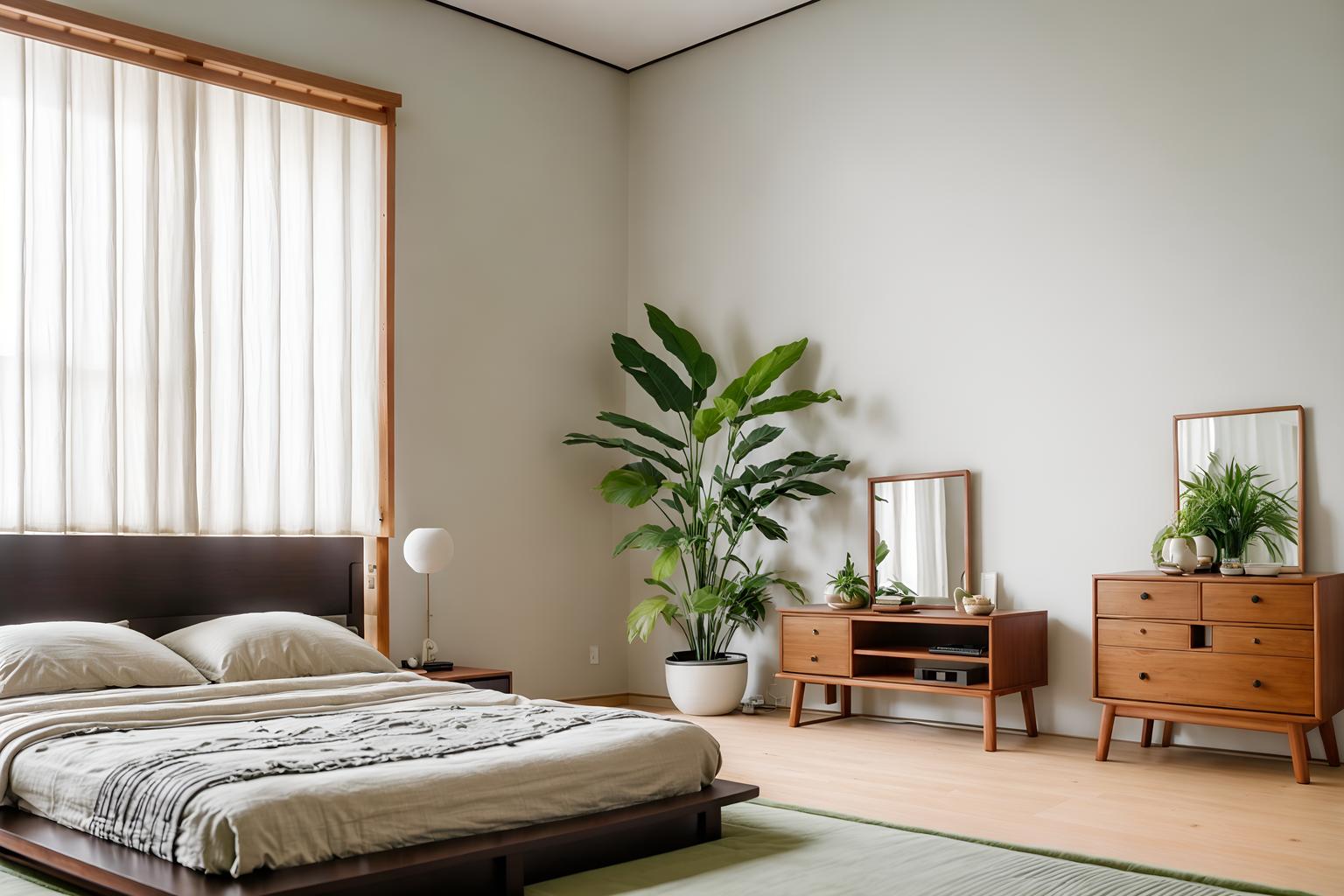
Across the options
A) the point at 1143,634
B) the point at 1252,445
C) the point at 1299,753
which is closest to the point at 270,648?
the point at 1143,634

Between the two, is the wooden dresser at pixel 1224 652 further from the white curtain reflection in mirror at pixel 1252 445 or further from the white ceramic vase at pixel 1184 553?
the white curtain reflection in mirror at pixel 1252 445

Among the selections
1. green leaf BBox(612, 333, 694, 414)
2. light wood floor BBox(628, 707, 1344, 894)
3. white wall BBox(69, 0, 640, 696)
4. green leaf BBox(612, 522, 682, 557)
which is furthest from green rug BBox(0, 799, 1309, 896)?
green leaf BBox(612, 333, 694, 414)

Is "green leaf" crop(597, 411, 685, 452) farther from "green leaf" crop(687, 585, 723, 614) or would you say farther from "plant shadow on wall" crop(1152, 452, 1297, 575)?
"plant shadow on wall" crop(1152, 452, 1297, 575)

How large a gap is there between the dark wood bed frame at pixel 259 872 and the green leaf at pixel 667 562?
1.49 m

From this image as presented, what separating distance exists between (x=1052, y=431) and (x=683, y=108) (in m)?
3.00

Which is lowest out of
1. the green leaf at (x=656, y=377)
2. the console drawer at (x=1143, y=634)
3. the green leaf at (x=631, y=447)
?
the console drawer at (x=1143, y=634)

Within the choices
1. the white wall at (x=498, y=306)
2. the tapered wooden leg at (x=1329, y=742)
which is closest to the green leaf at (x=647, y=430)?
the white wall at (x=498, y=306)

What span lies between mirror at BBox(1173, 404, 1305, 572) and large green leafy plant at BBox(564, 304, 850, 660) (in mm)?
1635

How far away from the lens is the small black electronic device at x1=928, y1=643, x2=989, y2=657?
4895 mm

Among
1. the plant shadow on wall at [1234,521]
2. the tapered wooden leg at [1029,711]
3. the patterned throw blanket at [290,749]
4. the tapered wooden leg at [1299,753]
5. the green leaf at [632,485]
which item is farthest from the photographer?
the green leaf at [632,485]

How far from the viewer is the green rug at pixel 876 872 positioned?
2691 mm

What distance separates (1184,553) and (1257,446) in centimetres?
54

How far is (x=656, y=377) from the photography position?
613cm

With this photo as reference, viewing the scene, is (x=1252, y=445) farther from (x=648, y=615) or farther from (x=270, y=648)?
(x=270, y=648)
